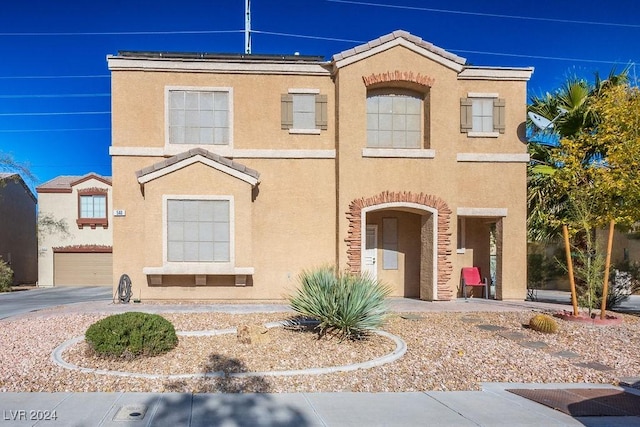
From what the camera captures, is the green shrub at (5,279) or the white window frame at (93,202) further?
the white window frame at (93,202)

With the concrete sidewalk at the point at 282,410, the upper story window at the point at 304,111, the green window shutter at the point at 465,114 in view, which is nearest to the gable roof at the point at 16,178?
the upper story window at the point at 304,111

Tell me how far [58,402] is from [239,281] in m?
8.02

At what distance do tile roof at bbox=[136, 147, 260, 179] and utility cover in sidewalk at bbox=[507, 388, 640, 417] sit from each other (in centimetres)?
921

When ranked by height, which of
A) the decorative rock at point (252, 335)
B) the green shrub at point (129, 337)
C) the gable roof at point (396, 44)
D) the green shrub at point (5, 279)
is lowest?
the green shrub at point (5, 279)

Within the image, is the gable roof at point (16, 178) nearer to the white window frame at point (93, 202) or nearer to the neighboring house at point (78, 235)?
the neighboring house at point (78, 235)

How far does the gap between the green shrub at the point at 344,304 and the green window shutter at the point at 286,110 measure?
6.86 meters

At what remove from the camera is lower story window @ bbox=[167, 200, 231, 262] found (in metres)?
13.0

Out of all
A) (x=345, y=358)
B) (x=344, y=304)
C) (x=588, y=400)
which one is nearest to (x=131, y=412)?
(x=345, y=358)

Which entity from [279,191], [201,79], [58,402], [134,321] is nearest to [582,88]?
[279,191]

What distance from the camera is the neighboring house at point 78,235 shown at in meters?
25.7

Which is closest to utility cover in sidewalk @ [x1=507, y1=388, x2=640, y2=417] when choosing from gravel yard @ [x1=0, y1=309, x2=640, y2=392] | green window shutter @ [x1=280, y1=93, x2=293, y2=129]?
gravel yard @ [x1=0, y1=309, x2=640, y2=392]

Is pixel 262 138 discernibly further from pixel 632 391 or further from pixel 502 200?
pixel 632 391

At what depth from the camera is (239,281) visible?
13.4 m

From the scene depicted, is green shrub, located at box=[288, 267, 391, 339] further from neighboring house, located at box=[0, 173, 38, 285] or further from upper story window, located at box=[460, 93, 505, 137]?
neighboring house, located at box=[0, 173, 38, 285]
